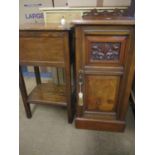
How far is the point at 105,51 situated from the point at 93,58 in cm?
11

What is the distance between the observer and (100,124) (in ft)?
4.70

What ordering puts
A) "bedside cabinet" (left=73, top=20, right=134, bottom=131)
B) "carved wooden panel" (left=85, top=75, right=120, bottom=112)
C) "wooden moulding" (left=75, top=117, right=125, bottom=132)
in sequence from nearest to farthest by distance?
"bedside cabinet" (left=73, top=20, right=134, bottom=131) → "carved wooden panel" (left=85, top=75, right=120, bottom=112) → "wooden moulding" (left=75, top=117, right=125, bottom=132)

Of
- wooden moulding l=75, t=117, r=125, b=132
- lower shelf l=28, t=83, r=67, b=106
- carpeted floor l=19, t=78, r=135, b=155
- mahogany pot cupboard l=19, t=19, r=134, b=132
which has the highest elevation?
mahogany pot cupboard l=19, t=19, r=134, b=132

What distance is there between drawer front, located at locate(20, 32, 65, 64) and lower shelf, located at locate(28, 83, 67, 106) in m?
0.45

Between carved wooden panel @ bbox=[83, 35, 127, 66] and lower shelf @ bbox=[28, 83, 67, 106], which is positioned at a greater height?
carved wooden panel @ bbox=[83, 35, 127, 66]

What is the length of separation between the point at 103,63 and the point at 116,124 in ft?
2.04

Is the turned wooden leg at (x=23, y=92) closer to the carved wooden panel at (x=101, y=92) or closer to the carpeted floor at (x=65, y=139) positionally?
the carpeted floor at (x=65, y=139)

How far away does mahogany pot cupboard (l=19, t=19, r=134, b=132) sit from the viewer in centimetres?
108

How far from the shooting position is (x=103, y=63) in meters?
1.18

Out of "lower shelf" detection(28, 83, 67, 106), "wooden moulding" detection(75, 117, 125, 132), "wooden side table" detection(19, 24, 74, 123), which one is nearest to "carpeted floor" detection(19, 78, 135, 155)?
"wooden moulding" detection(75, 117, 125, 132)

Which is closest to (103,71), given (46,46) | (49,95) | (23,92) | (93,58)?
(93,58)

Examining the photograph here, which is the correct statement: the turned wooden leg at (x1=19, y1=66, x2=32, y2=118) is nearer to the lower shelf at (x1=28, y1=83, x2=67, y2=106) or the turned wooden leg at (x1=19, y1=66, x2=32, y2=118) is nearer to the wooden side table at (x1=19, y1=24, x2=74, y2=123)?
the lower shelf at (x1=28, y1=83, x2=67, y2=106)

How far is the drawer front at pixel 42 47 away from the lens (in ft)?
3.79
